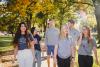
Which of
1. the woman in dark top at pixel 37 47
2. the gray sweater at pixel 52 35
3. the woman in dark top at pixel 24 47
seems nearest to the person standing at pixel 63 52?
the woman in dark top at pixel 24 47

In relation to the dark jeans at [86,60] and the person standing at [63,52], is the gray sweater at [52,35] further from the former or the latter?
the person standing at [63,52]

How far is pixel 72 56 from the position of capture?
34.8 feet

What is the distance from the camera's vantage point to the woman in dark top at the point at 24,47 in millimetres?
10812

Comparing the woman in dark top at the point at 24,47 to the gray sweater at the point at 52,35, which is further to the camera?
the gray sweater at the point at 52,35

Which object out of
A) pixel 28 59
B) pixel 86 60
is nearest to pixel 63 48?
pixel 86 60

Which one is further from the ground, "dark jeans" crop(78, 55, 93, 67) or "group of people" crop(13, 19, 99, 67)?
"group of people" crop(13, 19, 99, 67)

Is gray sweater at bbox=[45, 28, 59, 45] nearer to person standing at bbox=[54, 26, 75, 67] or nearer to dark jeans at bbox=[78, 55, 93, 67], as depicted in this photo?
dark jeans at bbox=[78, 55, 93, 67]

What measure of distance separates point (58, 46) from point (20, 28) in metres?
1.30

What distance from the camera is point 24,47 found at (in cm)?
1091

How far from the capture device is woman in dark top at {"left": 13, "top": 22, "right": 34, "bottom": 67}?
1081cm

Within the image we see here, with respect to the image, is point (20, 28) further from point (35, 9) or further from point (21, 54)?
point (35, 9)

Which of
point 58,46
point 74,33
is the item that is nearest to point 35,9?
point 74,33

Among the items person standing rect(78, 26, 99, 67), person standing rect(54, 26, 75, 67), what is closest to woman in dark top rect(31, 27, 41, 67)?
person standing rect(78, 26, 99, 67)

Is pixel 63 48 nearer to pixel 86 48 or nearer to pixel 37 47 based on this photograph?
pixel 86 48
